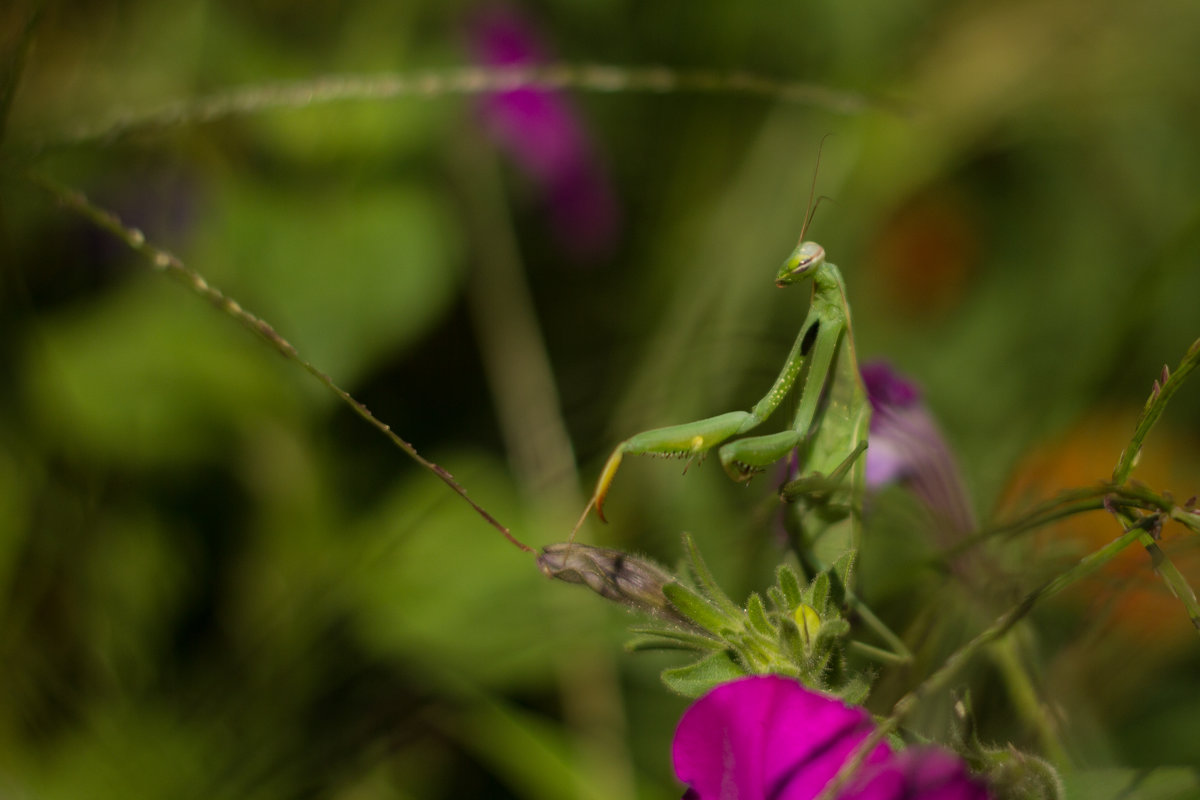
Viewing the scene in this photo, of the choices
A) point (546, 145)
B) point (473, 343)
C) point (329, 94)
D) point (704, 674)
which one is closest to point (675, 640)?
point (704, 674)

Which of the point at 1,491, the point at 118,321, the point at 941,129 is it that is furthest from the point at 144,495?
the point at 941,129

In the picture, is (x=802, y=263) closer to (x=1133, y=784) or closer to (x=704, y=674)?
(x=704, y=674)

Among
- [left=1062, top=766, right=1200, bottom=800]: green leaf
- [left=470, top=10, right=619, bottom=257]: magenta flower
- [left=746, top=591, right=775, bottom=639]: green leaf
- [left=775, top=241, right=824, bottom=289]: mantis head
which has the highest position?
[left=470, top=10, right=619, bottom=257]: magenta flower

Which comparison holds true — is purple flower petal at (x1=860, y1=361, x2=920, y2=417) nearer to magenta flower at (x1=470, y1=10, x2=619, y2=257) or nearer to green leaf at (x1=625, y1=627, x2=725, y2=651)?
green leaf at (x1=625, y1=627, x2=725, y2=651)

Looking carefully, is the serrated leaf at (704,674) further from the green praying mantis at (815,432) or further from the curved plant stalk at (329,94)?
the curved plant stalk at (329,94)

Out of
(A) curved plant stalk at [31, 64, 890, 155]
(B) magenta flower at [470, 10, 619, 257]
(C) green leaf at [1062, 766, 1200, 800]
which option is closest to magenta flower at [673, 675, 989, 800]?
(C) green leaf at [1062, 766, 1200, 800]

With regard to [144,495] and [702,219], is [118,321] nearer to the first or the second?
[144,495]
